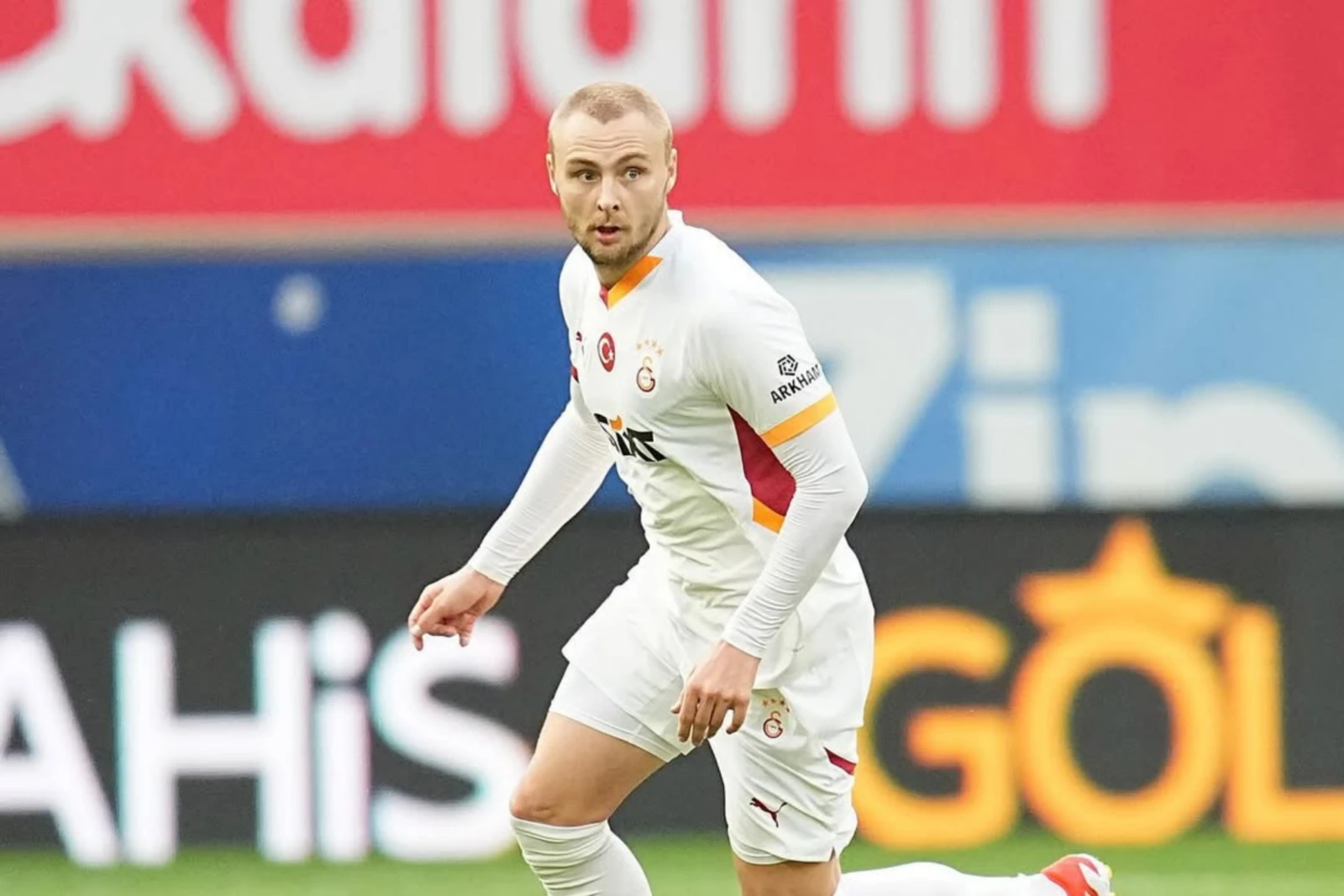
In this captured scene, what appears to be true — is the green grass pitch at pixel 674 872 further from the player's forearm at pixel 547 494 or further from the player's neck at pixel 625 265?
the player's neck at pixel 625 265

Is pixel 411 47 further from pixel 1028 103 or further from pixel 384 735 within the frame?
pixel 384 735

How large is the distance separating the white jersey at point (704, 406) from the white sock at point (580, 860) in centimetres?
35

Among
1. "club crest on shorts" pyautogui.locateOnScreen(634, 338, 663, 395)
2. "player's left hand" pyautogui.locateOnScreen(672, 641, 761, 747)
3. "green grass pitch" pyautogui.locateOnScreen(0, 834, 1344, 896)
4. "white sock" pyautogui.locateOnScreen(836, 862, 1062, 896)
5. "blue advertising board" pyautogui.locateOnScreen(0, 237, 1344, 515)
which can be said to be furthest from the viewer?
"blue advertising board" pyautogui.locateOnScreen(0, 237, 1344, 515)

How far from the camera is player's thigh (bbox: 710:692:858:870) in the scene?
407 cm

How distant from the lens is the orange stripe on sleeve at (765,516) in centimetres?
402

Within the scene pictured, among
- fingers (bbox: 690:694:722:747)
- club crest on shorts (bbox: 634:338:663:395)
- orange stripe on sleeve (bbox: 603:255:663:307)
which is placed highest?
orange stripe on sleeve (bbox: 603:255:663:307)

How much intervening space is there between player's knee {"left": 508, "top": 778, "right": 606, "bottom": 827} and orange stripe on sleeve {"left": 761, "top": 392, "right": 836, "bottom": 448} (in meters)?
0.67

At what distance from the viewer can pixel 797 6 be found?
844 cm

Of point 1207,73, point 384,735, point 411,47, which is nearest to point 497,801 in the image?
point 384,735

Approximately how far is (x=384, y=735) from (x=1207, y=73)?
3828mm

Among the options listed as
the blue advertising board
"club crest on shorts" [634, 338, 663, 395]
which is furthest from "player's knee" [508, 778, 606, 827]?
the blue advertising board

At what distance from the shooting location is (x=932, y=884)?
432 centimetres

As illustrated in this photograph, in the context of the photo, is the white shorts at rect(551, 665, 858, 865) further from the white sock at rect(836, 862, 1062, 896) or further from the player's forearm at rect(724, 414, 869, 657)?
the player's forearm at rect(724, 414, 869, 657)

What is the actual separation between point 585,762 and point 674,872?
171 centimetres
